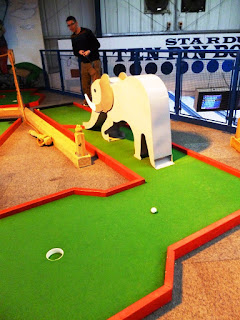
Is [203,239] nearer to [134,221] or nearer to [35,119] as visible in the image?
[134,221]

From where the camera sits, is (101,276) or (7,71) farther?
(7,71)

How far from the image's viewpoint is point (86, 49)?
591 centimetres

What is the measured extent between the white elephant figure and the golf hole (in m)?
1.73

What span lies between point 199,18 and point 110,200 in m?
10.5

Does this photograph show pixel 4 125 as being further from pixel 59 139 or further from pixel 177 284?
pixel 177 284

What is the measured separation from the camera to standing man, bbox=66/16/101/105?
574cm

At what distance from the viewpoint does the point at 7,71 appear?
9656 mm

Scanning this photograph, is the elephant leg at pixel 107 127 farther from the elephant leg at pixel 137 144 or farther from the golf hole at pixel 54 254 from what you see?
the golf hole at pixel 54 254

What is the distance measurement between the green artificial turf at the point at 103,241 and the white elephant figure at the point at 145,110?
0.32 m

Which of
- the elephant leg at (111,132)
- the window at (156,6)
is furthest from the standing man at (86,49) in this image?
the window at (156,6)

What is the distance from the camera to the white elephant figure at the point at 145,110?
3137mm

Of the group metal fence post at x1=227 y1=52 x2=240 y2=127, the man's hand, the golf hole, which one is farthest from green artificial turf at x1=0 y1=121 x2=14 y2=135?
metal fence post at x1=227 y1=52 x2=240 y2=127

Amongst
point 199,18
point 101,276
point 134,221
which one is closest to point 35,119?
point 134,221

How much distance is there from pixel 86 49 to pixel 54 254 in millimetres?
5124
